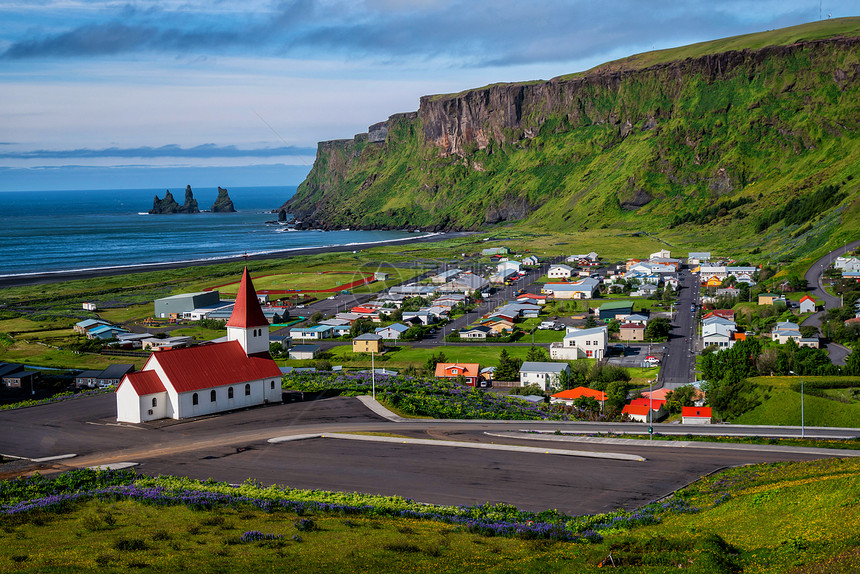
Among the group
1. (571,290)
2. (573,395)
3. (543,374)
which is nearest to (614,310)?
(571,290)

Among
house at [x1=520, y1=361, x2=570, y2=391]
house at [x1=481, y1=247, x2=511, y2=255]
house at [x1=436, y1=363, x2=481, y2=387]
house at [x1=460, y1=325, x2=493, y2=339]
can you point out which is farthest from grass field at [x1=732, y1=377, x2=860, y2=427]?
house at [x1=481, y1=247, x2=511, y2=255]

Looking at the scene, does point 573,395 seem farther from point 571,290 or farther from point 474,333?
point 571,290

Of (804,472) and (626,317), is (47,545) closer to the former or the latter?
(804,472)

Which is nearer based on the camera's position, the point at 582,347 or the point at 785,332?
the point at 582,347

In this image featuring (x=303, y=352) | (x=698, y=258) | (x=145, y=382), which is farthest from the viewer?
(x=698, y=258)

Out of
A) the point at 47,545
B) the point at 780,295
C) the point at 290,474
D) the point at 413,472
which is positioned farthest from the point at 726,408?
the point at 780,295

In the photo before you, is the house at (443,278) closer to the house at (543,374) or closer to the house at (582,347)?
the house at (582,347)

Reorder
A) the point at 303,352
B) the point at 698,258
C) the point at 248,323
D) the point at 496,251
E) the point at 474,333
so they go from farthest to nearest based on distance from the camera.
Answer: the point at 496,251
the point at 698,258
the point at 474,333
the point at 303,352
the point at 248,323
